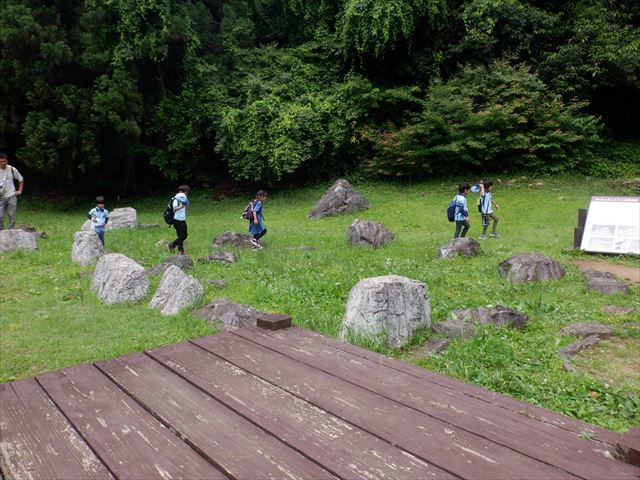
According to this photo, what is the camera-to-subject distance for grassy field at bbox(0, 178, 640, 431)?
14.7 ft

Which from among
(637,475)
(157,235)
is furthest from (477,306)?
(157,235)

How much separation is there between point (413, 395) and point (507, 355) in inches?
114

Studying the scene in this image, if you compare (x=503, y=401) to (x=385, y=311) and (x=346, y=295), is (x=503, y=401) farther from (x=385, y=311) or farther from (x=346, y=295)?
(x=346, y=295)

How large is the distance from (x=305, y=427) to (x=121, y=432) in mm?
659

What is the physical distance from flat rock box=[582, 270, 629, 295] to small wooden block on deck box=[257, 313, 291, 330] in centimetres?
578

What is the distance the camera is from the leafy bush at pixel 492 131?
718 inches

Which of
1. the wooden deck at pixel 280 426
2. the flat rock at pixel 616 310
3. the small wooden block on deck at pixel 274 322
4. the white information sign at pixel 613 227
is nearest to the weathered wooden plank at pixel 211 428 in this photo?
the wooden deck at pixel 280 426

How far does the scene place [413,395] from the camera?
222cm

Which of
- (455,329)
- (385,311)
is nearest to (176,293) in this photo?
(385,311)

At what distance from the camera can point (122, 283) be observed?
696cm

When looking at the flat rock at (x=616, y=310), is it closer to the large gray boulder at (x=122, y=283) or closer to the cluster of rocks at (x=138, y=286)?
the cluster of rocks at (x=138, y=286)

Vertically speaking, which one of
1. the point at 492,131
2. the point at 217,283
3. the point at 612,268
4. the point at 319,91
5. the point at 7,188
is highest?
the point at 319,91

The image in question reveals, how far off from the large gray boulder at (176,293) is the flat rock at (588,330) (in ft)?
14.3

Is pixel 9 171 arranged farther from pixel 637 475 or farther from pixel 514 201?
pixel 514 201
